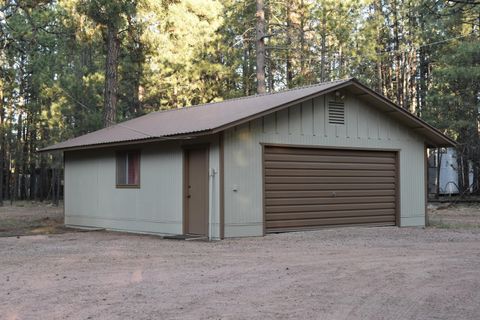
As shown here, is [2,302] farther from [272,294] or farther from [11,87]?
[11,87]

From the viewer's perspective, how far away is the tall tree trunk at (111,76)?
2059 cm

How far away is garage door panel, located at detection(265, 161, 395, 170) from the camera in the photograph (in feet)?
44.6

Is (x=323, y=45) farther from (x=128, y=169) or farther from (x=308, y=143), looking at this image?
(x=128, y=169)

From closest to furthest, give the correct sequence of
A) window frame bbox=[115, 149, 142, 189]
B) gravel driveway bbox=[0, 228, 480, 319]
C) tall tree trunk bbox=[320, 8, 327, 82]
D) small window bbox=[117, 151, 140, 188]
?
gravel driveway bbox=[0, 228, 480, 319], window frame bbox=[115, 149, 142, 189], small window bbox=[117, 151, 140, 188], tall tree trunk bbox=[320, 8, 327, 82]

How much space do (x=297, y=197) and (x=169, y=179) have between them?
9.79 ft

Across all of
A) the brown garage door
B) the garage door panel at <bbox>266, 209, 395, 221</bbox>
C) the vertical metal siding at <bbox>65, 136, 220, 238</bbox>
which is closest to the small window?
the vertical metal siding at <bbox>65, 136, 220, 238</bbox>

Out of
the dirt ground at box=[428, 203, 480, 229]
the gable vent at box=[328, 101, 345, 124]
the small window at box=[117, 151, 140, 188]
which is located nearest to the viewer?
the gable vent at box=[328, 101, 345, 124]

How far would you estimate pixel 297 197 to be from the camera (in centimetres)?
1389

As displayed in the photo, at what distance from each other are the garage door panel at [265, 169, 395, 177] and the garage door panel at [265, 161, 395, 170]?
0.07 meters

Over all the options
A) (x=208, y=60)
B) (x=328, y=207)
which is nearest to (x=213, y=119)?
(x=328, y=207)

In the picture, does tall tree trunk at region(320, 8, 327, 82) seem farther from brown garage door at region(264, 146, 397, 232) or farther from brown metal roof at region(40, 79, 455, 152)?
brown garage door at region(264, 146, 397, 232)

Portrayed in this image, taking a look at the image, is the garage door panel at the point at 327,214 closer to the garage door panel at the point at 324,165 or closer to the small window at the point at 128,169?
the garage door panel at the point at 324,165

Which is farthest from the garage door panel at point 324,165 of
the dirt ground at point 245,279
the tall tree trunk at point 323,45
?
the tall tree trunk at point 323,45

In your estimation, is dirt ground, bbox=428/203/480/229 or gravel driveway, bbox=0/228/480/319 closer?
gravel driveway, bbox=0/228/480/319
